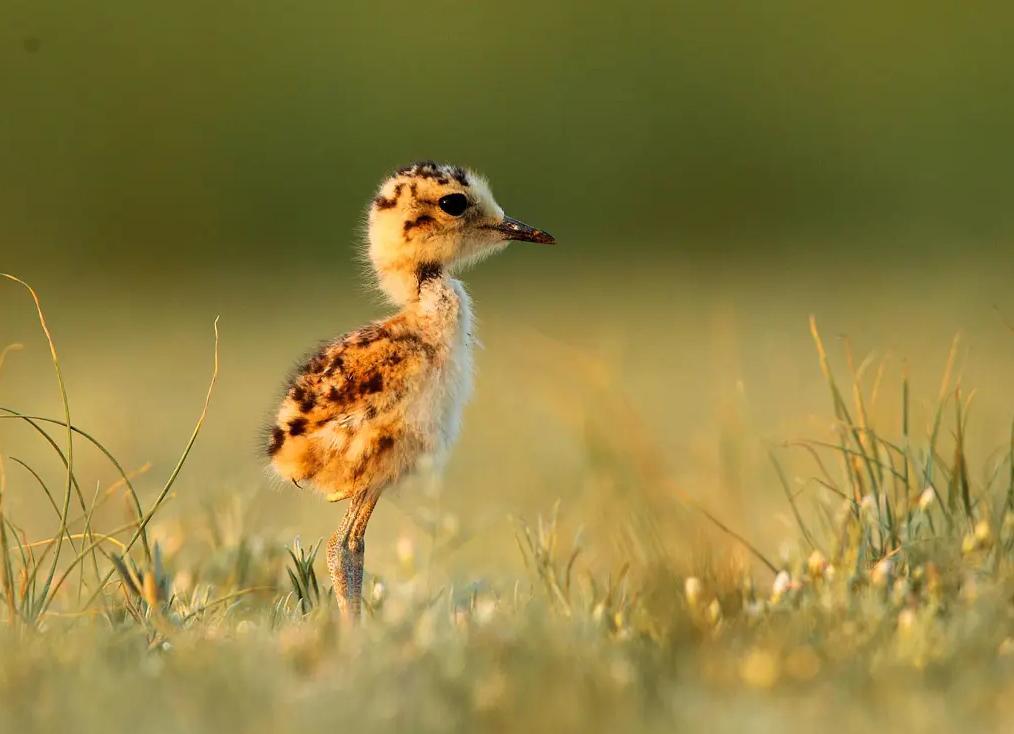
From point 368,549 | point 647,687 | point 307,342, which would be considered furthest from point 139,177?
point 647,687

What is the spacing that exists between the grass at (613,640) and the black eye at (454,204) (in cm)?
72

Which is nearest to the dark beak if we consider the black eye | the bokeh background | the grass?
the black eye

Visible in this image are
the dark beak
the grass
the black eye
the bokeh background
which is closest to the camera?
the grass

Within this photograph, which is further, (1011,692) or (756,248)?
(756,248)

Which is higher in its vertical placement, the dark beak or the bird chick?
the dark beak

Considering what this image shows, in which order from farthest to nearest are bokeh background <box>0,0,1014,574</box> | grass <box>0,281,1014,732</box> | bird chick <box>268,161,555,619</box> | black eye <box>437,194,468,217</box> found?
bokeh background <box>0,0,1014,574</box> → black eye <box>437,194,468,217</box> → bird chick <box>268,161,555,619</box> → grass <box>0,281,1014,732</box>

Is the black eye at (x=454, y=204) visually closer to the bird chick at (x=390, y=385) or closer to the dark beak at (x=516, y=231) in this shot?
the bird chick at (x=390, y=385)

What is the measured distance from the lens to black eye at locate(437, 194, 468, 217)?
14.1 ft

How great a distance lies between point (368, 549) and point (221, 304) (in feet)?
28.5

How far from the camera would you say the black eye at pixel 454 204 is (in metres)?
4.29

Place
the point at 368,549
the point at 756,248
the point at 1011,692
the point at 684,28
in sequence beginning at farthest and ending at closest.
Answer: the point at 684,28
the point at 756,248
the point at 368,549
the point at 1011,692

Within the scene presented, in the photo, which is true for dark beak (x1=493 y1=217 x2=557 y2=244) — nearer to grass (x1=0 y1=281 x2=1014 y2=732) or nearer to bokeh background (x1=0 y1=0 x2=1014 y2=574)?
grass (x1=0 y1=281 x2=1014 y2=732)

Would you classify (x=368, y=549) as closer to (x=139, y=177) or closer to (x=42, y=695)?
(x=42, y=695)

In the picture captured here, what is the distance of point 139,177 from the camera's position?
1633cm
